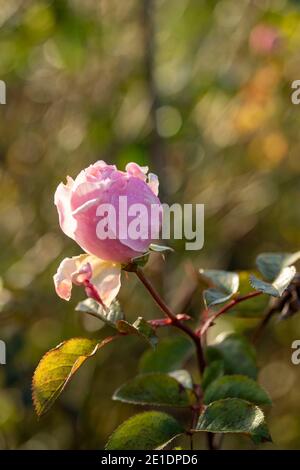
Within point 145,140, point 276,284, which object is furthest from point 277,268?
point 145,140

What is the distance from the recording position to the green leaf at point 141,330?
73cm

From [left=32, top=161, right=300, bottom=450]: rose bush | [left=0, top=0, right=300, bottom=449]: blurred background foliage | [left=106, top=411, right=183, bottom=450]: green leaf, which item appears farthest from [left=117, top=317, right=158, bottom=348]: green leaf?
[left=0, top=0, right=300, bottom=449]: blurred background foliage

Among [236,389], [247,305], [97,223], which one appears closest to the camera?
[97,223]

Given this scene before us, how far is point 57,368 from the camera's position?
2.48ft

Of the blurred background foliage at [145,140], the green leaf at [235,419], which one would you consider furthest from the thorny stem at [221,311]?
the blurred background foliage at [145,140]

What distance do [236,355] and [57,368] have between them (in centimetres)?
29

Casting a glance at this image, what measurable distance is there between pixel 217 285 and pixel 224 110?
1.15 m

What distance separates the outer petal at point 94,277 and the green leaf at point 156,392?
139mm

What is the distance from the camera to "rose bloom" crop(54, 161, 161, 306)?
0.72 meters

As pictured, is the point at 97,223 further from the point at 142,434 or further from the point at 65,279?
the point at 142,434

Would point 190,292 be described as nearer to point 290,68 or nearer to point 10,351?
point 10,351

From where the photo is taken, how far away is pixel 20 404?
1.44 meters

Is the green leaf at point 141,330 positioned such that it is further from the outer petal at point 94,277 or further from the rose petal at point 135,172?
the rose petal at point 135,172

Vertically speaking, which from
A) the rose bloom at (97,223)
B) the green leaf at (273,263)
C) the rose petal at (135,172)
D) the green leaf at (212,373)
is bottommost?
the green leaf at (212,373)
